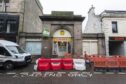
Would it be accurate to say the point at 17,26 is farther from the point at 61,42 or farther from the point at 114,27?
the point at 114,27

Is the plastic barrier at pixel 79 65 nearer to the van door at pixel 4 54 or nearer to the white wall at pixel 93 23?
the van door at pixel 4 54

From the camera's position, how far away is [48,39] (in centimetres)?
2700

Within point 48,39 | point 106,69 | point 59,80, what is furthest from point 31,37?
point 59,80

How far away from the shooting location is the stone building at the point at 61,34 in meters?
26.9

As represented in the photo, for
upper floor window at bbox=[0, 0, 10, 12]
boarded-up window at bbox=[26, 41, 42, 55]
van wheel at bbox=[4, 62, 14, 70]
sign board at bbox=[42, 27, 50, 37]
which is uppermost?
upper floor window at bbox=[0, 0, 10, 12]

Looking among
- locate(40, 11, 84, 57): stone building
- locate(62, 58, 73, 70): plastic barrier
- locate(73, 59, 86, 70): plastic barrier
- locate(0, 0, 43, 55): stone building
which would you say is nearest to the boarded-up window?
locate(0, 0, 43, 55): stone building

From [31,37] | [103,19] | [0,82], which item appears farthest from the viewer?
[103,19]

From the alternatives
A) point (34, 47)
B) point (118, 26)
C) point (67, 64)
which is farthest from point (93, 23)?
point (67, 64)

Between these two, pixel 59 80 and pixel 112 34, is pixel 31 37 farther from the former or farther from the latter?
pixel 59 80

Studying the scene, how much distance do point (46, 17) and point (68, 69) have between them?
37.5 feet

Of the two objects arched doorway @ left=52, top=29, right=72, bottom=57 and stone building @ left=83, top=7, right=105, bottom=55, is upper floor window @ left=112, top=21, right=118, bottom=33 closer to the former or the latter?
stone building @ left=83, top=7, right=105, bottom=55

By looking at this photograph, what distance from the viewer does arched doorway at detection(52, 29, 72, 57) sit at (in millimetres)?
27422

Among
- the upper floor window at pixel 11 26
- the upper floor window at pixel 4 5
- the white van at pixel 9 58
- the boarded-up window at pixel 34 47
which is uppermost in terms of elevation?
the upper floor window at pixel 4 5

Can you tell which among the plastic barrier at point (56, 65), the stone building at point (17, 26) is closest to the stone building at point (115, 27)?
the stone building at point (17, 26)
